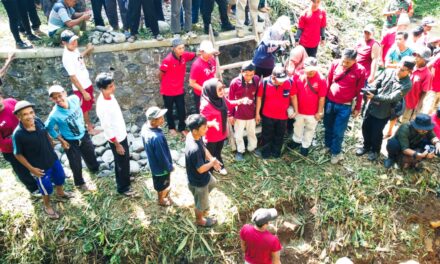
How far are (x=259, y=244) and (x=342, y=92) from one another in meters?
3.22

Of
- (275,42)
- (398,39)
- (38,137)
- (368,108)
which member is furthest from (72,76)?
(398,39)

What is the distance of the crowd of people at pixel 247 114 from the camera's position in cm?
541

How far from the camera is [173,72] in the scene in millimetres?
7125

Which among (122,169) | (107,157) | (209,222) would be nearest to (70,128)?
(122,169)

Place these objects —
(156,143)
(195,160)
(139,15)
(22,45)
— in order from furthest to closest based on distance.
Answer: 1. (139,15)
2. (22,45)
3. (156,143)
4. (195,160)

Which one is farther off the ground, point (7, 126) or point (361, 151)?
point (7, 126)

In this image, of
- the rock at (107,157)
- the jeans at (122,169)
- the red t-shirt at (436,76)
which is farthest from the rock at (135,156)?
the red t-shirt at (436,76)

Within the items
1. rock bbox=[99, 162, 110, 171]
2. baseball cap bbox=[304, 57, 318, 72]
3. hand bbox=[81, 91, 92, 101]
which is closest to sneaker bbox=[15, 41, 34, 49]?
hand bbox=[81, 91, 92, 101]

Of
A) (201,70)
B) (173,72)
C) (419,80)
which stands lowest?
(419,80)

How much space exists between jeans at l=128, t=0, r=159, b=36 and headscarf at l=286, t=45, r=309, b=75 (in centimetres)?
321

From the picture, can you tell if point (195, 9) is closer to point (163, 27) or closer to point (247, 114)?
point (163, 27)

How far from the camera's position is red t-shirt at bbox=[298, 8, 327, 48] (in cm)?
781

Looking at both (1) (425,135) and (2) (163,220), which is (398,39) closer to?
(1) (425,135)

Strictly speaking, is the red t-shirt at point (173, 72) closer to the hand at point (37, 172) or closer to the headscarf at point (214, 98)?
the headscarf at point (214, 98)
